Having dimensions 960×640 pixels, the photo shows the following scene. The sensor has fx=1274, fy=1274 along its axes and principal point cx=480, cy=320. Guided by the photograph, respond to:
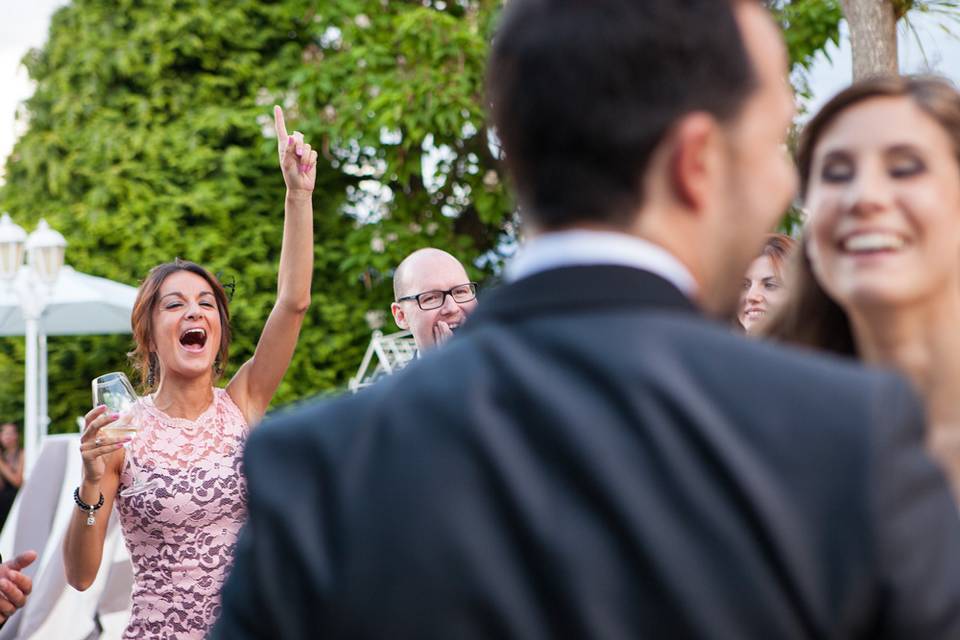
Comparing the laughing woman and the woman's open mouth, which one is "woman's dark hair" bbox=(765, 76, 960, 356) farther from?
the woman's open mouth

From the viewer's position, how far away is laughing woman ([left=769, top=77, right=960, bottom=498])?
175cm

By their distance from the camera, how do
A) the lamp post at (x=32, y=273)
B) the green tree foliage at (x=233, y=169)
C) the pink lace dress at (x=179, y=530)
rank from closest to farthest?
1. the pink lace dress at (x=179, y=530)
2. the lamp post at (x=32, y=273)
3. the green tree foliage at (x=233, y=169)

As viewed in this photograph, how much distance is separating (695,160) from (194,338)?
3.35 m

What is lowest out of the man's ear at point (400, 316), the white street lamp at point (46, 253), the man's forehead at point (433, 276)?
the man's ear at point (400, 316)

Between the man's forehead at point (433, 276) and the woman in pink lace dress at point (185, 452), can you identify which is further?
the man's forehead at point (433, 276)

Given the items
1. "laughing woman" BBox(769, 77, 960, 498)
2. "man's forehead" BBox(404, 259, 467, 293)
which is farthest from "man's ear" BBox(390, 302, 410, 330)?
"laughing woman" BBox(769, 77, 960, 498)

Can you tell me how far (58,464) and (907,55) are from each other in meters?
4.83

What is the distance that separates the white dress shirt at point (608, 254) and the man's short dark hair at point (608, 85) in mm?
17

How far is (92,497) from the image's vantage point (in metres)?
3.80

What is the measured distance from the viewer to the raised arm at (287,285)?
383 cm

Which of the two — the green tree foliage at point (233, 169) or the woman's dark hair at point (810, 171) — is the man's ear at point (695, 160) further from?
the green tree foliage at point (233, 169)

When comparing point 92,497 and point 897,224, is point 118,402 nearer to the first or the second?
point 92,497

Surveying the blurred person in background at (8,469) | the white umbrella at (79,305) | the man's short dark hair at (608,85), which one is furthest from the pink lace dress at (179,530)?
the white umbrella at (79,305)

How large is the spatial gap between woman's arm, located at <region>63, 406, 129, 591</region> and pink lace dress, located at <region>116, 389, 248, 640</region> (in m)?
0.06
